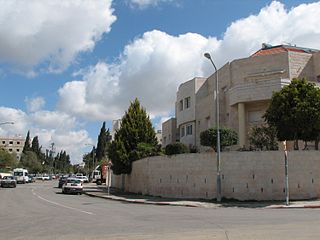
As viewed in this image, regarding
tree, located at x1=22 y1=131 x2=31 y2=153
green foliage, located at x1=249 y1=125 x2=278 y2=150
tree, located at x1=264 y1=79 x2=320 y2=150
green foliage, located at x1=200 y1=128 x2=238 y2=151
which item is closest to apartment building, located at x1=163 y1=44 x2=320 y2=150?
green foliage, located at x1=249 y1=125 x2=278 y2=150

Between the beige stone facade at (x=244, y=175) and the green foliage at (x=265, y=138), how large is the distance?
15.0 ft

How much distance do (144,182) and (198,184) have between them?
27.3ft

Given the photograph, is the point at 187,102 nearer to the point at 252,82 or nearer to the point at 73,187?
the point at 252,82

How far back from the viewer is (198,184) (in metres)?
30.7

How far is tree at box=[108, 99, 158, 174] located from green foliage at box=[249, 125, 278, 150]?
1231 cm

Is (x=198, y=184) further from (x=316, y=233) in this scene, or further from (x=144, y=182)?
(x=316, y=233)

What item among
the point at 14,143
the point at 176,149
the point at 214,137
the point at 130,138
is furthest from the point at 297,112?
the point at 14,143

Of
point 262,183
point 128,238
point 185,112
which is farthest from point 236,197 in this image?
point 185,112

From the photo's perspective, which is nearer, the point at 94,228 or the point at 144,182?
the point at 94,228

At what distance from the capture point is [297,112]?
28.2 metres

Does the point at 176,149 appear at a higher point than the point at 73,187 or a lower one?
higher

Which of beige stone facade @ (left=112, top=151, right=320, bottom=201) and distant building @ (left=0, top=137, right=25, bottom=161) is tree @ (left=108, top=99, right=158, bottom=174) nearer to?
beige stone facade @ (left=112, top=151, right=320, bottom=201)

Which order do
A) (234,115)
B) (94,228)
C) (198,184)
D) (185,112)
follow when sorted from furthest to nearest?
(185,112) → (234,115) → (198,184) → (94,228)

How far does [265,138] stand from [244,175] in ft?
18.1
